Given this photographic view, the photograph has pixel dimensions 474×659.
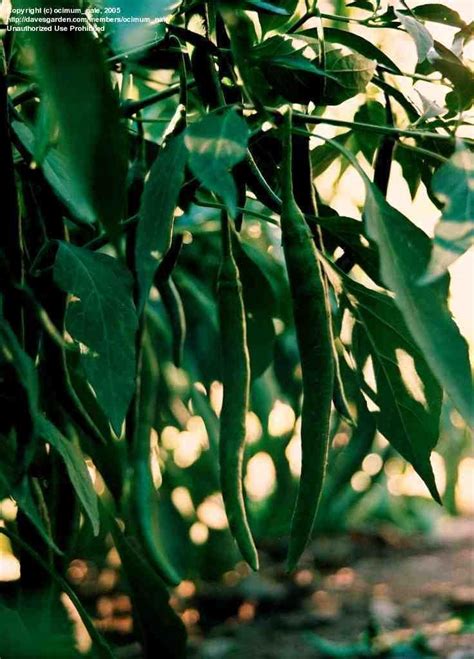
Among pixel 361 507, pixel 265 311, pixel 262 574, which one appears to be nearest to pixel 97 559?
pixel 262 574

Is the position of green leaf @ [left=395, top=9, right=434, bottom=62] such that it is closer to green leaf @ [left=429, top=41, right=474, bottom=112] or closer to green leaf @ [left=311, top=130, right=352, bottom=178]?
green leaf @ [left=429, top=41, right=474, bottom=112]

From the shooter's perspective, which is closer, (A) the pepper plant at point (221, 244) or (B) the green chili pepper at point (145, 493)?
(A) the pepper plant at point (221, 244)

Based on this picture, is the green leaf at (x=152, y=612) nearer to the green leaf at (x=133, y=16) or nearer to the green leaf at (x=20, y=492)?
the green leaf at (x=20, y=492)

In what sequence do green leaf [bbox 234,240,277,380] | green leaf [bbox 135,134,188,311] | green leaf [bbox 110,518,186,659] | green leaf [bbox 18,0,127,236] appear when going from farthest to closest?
1. green leaf [bbox 234,240,277,380]
2. green leaf [bbox 110,518,186,659]
3. green leaf [bbox 135,134,188,311]
4. green leaf [bbox 18,0,127,236]

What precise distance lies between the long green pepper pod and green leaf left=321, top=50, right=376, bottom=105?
0.05 meters

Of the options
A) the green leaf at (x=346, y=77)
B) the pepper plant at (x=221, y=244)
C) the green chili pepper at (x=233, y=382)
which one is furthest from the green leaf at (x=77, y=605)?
the green leaf at (x=346, y=77)

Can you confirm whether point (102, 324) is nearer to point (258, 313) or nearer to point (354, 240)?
point (354, 240)

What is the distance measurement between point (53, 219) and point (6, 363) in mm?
114

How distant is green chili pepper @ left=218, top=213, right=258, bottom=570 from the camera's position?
62 centimetres

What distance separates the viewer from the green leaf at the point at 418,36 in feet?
1.99

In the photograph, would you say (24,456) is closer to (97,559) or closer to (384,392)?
(384,392)

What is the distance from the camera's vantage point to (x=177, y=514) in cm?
228

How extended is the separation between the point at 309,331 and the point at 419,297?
0.22 ft

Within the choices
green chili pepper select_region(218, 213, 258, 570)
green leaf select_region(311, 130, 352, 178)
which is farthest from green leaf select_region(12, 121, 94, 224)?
green leaf select_region(311, 130, 352, 178)
